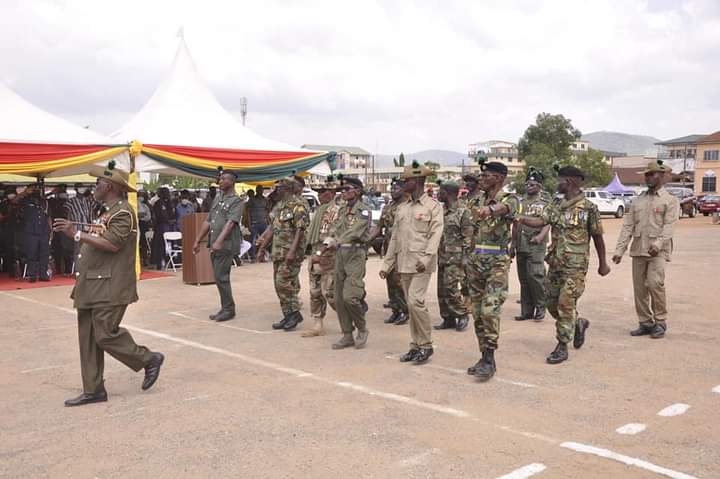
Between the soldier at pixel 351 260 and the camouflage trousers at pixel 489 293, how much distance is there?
1329 millimetres

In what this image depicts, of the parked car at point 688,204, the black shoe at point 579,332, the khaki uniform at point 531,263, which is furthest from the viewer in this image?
the parked car at point 688,204

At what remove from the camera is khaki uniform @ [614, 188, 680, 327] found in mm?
7453

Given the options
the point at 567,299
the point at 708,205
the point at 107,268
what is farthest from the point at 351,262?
the point at 708,205

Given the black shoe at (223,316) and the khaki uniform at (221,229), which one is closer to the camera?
the khaki uniform at (221,229)

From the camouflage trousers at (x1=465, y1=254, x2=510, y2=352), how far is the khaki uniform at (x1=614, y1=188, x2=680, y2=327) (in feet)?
7.37

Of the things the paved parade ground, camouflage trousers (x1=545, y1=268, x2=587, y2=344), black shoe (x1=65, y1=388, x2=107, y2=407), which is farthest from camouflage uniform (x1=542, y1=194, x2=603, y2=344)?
black shoe (x1=65, y1=388, x2=107, y2=407)

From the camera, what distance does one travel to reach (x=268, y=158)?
14250 mm

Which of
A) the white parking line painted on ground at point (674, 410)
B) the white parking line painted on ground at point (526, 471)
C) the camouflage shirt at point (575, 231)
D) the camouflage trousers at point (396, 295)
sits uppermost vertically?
the camouflage shirt at point (575, 231)

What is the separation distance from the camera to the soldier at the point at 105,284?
203 inches

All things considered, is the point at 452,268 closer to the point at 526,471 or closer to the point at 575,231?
the point at 575,231

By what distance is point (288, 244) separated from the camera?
812 cm

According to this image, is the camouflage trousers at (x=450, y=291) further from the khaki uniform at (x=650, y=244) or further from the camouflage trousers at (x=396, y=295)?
the khaki uniform at (x=650, y=244)

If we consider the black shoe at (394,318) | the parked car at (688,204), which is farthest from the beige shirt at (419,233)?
the parked car at (688,204)

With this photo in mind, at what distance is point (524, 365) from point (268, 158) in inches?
355
